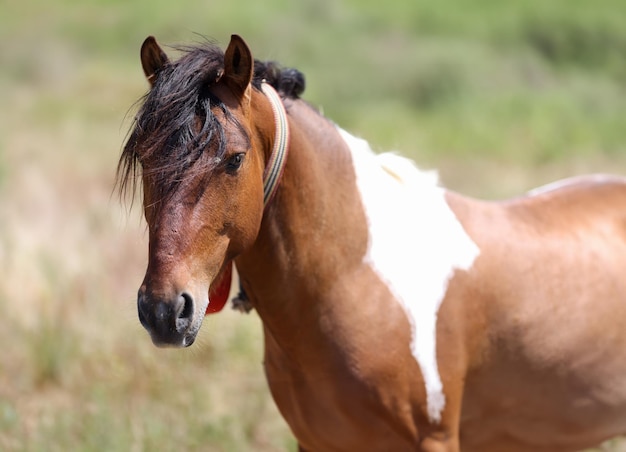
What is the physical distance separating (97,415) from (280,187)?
2.39 metres

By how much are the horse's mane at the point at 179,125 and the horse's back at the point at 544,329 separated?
1.14 m

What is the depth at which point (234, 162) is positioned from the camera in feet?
7.45

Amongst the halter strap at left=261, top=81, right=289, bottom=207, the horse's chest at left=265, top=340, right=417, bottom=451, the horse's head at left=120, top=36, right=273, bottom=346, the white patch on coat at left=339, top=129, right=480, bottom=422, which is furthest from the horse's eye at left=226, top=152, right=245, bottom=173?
the horse's chest at left=265, top=340, right=417, bottom=451

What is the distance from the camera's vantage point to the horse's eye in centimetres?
226

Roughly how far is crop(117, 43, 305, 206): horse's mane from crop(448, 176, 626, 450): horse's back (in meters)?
1.14

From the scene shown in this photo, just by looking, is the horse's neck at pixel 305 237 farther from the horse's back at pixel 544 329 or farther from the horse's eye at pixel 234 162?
the horse's back at pixel 544 329

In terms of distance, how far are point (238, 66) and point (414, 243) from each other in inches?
36.6

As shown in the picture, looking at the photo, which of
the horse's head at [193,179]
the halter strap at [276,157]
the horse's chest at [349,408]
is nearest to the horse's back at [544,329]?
the horse's chest at [349,408]

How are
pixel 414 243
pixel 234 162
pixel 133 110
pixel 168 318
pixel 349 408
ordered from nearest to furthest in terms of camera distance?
pixel 168 318 < pixel 234 162 < pixel 349 408 < pixel 414 243 < pixel 133 110

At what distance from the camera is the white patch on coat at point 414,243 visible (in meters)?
2.70

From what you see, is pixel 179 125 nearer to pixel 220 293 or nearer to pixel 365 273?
pixel 220 293

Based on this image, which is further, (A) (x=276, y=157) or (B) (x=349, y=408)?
(B) (x=349, y=408)

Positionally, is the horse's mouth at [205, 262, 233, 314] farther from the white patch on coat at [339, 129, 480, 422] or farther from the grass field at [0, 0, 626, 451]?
the white patch on coat at [339, 129, 480, 422]

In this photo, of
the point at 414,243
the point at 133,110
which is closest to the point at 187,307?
the point at 414,243
